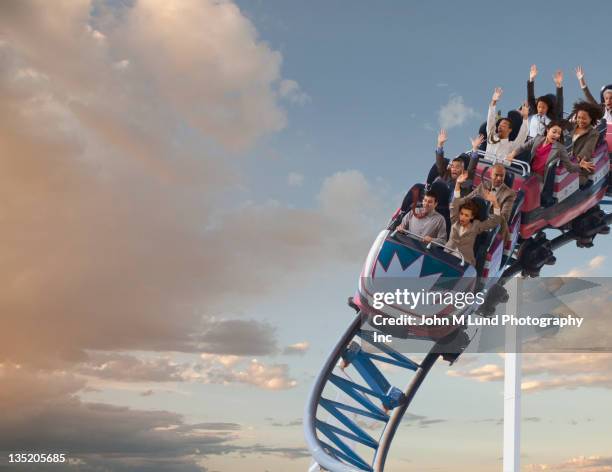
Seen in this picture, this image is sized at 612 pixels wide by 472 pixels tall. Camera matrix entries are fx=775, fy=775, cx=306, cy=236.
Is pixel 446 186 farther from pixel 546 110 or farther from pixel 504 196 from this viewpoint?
pixel 546 110

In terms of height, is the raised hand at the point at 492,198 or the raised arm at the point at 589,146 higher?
the raised arm at the point at 589,146

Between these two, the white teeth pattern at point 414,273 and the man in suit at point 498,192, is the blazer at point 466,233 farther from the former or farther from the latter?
the white teeth pattern at point 414,273

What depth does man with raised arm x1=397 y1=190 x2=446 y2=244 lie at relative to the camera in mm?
9078

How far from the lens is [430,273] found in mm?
8570

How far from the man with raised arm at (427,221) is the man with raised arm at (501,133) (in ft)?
5.36

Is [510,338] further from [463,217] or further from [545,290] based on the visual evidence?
[463,217]

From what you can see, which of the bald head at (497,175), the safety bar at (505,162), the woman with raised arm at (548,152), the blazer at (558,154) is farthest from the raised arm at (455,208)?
the blazer at (558,154)

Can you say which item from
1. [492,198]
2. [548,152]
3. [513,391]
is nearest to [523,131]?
[548,152]

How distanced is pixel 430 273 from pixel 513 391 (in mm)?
3440

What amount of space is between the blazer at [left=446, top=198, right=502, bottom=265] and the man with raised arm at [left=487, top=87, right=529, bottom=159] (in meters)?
1.74

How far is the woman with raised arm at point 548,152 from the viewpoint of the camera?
974 cm

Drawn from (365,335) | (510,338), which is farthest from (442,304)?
(510,338)

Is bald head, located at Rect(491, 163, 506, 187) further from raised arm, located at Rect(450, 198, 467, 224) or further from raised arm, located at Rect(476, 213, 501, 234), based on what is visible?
raised arm, located at Rect(450, 198, 467, 224)

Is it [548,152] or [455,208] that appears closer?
[455,208]
